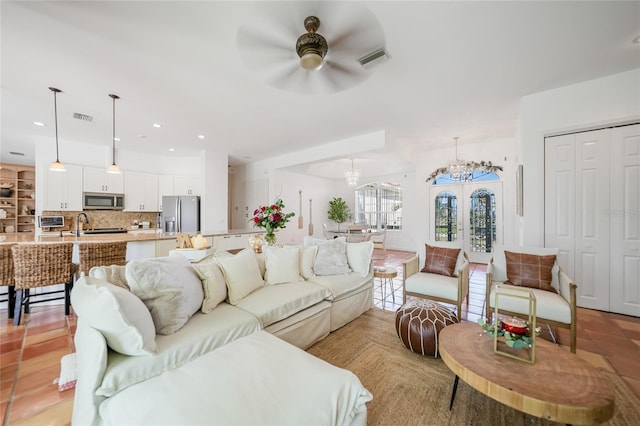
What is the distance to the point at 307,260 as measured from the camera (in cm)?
292

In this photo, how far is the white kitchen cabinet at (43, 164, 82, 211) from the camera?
493cm

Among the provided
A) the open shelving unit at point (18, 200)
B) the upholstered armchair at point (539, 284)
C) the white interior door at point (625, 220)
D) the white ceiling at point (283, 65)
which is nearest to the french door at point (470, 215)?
the white ceiling at point (283, 65)

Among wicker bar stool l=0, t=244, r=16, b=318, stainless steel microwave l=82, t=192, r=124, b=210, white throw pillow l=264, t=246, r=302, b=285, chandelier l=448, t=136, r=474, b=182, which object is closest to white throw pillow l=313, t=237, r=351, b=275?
white throw pillow l=264, t=246, r=302, b=285

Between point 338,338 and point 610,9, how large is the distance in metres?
3.65

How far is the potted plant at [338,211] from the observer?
8828 mm

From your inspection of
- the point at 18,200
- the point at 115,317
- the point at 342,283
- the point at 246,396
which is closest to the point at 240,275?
the point at 115,317

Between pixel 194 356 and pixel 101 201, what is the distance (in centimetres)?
588

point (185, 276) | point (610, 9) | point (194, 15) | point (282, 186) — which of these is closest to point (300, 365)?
point (185, 276)

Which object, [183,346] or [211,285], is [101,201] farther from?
[183,346]

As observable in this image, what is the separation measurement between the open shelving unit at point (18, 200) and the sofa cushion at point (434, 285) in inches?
362

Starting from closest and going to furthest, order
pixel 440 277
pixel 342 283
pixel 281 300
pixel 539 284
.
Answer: pixel 281 300 → pixel 539 284 → pixel 342 283 → pixel 440 277

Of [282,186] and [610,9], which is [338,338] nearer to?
[610,9]

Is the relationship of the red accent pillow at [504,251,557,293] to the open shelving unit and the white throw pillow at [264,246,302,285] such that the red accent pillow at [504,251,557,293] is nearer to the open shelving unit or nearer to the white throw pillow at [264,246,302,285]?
the white throw pillow at [264,246,302,285]

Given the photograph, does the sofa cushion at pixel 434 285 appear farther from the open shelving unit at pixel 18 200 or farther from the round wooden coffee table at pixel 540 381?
the open shelving unit at pixel 18 200
